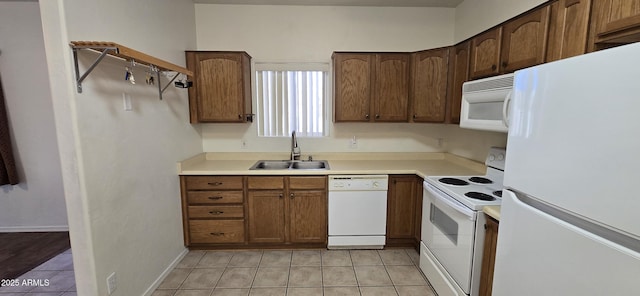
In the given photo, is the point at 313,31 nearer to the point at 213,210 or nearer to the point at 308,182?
the point at 308,182

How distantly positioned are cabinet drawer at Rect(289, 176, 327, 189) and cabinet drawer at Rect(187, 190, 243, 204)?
0.54 meters

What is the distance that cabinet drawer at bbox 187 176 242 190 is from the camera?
259 centimetres

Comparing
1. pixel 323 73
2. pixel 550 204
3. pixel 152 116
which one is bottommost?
pixel 550 204

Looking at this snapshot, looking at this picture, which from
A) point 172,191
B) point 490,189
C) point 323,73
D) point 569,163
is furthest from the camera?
point 323,73

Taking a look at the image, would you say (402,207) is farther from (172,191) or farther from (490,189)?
(172,191)

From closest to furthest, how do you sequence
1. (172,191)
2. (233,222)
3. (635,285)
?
(635,285) → (172,191) → (233,222)

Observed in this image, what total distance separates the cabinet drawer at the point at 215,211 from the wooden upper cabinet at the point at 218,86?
3.05 ft

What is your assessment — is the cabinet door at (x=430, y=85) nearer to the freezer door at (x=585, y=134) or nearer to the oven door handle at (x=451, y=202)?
the oven door handle at (x=451, y=202)

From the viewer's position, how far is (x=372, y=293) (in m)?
2.09

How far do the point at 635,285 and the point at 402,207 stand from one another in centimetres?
196

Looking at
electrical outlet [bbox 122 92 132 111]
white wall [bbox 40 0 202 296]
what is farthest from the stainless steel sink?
electrical outlet [bbox 122 92 132 111]

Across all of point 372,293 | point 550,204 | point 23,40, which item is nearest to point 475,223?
point 550,204

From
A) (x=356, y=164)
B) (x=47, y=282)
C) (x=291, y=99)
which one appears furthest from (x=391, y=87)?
(x=47, y=282)

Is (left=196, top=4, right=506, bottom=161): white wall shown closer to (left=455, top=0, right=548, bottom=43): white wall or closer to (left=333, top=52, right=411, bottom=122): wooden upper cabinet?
(left=455, top=0, right=548, bottom=43): white wall
